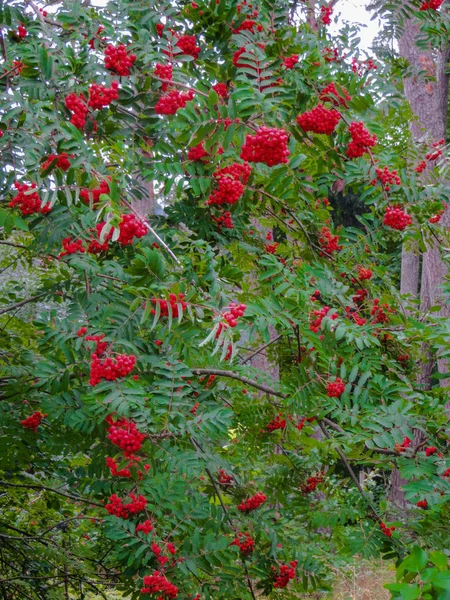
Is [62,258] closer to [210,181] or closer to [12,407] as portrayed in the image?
[210,181]

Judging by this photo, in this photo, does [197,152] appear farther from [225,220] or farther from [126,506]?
[126,506]

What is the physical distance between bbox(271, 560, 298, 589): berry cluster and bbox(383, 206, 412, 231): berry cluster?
6.28 ft

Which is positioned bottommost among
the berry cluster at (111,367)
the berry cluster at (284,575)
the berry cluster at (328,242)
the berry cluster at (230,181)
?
the berry cluster at (284,575)

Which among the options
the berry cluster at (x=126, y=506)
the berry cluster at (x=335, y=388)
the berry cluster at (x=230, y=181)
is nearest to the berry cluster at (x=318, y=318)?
the berry cluster at (x=335, y=388)

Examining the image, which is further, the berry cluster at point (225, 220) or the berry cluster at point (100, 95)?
the berry cluster at point (225, 220)

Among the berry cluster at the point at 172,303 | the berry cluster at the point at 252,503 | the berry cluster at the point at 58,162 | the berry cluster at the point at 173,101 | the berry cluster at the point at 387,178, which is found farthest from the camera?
the berry cluster at the point at 252,503

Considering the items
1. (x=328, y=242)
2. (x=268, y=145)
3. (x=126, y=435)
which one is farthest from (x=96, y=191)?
(x=328, y=242)

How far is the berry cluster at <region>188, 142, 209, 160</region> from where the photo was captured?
310 centimetres

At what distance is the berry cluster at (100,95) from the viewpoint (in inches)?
107

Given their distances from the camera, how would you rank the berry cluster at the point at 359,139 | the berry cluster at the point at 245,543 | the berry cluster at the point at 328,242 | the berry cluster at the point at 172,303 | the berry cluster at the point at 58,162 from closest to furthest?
1. the berry cluster at the point at 172,303
2. the berry cluster at the point at 58,162
3. the berry cluster at the point at 359,139
4. the berry cluster at the point at 245,543
5. the berry cluster at the point at 328,242

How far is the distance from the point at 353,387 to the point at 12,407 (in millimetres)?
1801

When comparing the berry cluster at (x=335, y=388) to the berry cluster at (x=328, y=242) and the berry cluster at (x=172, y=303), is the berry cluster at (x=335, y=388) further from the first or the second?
the berry cluster at (x=328, y=242)

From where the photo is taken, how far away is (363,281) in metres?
4.06

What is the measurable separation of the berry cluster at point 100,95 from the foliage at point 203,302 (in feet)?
0.07
